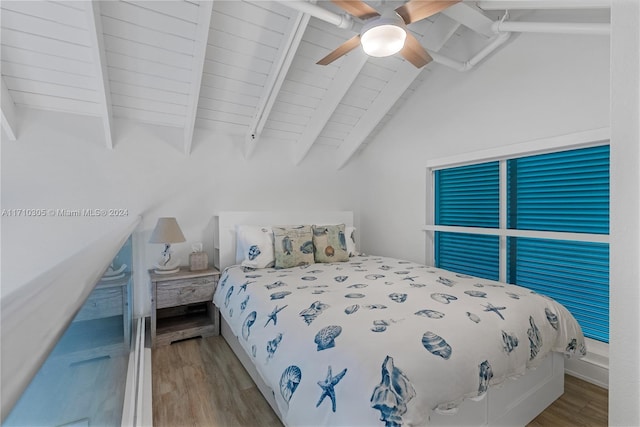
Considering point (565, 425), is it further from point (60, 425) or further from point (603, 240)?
point (60, 425)

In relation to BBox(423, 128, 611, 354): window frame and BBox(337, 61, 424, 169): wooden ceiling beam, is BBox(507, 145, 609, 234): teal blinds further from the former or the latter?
BBox(337, 61, 424, 169): wooden ceiling beam

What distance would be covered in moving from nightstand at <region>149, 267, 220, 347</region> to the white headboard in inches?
8.3

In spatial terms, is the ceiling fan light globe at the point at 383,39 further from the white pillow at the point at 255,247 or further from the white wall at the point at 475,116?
the white pillow at the point at 255,247

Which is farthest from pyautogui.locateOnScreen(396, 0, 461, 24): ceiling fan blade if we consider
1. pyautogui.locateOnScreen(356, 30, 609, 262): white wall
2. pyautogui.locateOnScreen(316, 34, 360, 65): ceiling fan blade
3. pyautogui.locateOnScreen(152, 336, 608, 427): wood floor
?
pyautogui.locateOnScreen(152, 336, 608, 427): wood floor

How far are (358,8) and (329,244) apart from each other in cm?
202

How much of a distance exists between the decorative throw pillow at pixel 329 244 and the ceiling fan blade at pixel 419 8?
6.40 feet

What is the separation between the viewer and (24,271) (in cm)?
251

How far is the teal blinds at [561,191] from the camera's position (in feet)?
6.93

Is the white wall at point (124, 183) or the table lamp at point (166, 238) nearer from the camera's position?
the white wall at point (124, 183)

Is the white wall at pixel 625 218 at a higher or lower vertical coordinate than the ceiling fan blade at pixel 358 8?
lower

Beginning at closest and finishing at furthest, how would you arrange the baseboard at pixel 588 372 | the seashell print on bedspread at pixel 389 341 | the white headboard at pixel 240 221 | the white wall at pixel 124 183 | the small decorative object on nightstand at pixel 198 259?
1. the seashell print on bedspread at pixel 389 341
2. the baseboard at pixel 588 372
3. the white wall at pixel 124 183
4. the small decorative object on nightstand at pixel 198 259
5. the white headboard at pixel 240 221

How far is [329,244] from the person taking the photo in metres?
3.04

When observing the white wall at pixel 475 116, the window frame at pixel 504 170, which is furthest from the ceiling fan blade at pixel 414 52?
the window frame at pixel 504 170

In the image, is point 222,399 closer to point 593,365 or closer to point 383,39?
point 383,39
